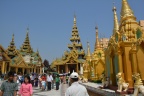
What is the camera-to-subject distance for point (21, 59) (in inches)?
1642

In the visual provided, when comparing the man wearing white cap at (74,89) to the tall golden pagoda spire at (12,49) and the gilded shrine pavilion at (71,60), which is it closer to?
the gilded shrine pavilion at (71,60)

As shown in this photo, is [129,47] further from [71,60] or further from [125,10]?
[71,60]

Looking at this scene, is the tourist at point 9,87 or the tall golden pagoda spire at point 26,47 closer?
the tourist at point 9,87

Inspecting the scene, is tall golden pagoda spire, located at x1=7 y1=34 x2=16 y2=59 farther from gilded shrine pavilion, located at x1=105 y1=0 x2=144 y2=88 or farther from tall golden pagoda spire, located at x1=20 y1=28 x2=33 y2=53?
gilded shrine pavilion, located at x1=105 y1=0 x2=144 y2=88

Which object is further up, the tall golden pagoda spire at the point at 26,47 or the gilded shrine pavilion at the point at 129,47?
the tall golden pagoda spire at the point at 26,47

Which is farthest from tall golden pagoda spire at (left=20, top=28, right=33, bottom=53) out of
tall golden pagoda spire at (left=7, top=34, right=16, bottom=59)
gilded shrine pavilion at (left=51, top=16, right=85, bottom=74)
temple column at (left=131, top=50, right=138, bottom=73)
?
temple column at (left=131, top=50, right=138, bottom=73)

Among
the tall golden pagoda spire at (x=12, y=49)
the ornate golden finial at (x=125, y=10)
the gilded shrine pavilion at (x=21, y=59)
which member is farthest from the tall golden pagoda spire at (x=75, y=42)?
the ornate golden finial at (x=125, y=10)

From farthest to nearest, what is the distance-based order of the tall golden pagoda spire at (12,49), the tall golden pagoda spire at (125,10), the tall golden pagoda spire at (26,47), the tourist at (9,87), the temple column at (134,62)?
the tall golden pagoda spire at (26,47) → the tall golden pagoda spire at (12,49) → the tall golden pagoda spire at (125,10) → the temple column at (134,62) → the tourist at (9,87)

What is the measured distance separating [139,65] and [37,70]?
136 feet

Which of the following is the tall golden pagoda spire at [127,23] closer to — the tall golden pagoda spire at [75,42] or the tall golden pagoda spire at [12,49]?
the tall golden pagoda spire at [75,42]

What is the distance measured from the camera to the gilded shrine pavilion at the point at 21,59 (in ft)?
123

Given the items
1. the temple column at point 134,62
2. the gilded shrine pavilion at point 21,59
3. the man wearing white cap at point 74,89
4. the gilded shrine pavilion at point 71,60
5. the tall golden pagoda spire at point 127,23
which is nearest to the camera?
the man wearing white cap at point 74,89

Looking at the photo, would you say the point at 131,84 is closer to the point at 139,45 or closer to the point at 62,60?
the point at 139,45

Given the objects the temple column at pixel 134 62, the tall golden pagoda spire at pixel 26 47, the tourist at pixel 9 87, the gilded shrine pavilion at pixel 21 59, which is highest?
the tall golden pagoda spire at pixel 26 47
